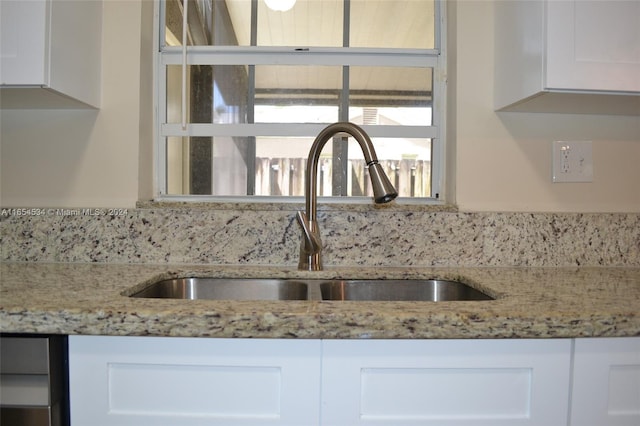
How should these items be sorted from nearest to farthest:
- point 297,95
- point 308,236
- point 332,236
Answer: point 308,236, point 332,236, point 297,95

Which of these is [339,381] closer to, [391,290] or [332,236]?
[391,290]

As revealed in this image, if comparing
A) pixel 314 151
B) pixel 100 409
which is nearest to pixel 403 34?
pixel 314 151

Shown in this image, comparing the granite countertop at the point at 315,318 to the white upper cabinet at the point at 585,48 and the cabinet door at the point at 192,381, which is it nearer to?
the cabinet door at the point at 192,381

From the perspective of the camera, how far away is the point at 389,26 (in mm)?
1337

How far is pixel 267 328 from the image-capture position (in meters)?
0.63

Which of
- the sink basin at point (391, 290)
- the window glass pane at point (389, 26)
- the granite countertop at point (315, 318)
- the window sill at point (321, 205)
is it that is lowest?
the sink basin at point (391, 290)

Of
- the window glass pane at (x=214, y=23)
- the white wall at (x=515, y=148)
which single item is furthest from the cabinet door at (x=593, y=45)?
the window glass pane at (x=214, y=23)

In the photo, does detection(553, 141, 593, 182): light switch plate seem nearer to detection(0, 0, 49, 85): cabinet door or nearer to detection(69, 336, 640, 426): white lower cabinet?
detection(69, 336, 640, 426): white lower cabinet

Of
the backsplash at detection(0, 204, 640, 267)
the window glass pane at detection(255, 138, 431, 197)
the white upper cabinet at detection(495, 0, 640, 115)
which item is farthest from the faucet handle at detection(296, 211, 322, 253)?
the white upper cabinet at detection(495, 0, 640, 115)

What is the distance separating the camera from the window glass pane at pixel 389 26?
1.33 meters

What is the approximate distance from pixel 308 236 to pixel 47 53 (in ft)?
2.39

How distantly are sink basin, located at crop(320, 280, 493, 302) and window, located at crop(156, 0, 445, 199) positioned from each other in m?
0.33

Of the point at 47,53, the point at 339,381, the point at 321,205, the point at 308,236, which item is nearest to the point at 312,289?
the point at 308,236

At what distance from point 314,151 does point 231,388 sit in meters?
0.62
